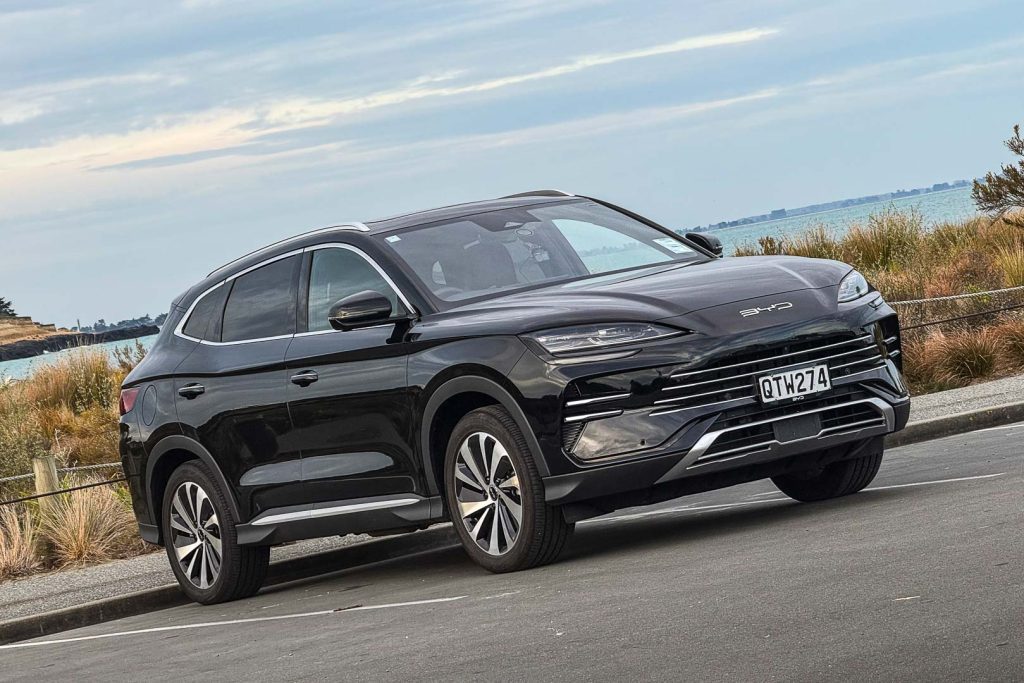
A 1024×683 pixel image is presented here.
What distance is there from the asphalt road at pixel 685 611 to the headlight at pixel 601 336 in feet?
3.45

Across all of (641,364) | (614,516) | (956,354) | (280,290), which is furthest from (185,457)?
(956,354)

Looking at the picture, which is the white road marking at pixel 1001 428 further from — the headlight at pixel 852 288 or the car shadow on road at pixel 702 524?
the headlight at pixel 852 288

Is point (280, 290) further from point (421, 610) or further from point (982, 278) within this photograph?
point (982, 278)

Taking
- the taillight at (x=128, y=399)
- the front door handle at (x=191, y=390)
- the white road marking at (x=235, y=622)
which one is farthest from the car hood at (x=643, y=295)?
the taillight at (x=128, y=399)

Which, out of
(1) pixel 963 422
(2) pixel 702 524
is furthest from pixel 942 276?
(2) pixel 702 524

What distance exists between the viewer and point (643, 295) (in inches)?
311

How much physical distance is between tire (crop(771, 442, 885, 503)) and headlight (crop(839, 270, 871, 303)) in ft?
2.70

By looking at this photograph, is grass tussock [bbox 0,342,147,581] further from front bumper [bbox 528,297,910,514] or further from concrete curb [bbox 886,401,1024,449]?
concrete curb [bbox 886,401,1024,449]

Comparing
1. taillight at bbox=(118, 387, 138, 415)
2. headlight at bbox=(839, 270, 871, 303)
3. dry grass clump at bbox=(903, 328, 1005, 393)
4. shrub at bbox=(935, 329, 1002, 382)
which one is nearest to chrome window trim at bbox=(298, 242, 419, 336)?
taillight at bbox=(118, 387, 138, 415)

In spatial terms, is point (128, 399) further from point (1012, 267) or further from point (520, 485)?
point (1012, 267)

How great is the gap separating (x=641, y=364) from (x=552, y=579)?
3.60ft

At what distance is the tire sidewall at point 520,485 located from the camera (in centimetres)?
777

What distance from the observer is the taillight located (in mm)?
10320

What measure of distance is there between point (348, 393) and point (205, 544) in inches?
69.4
